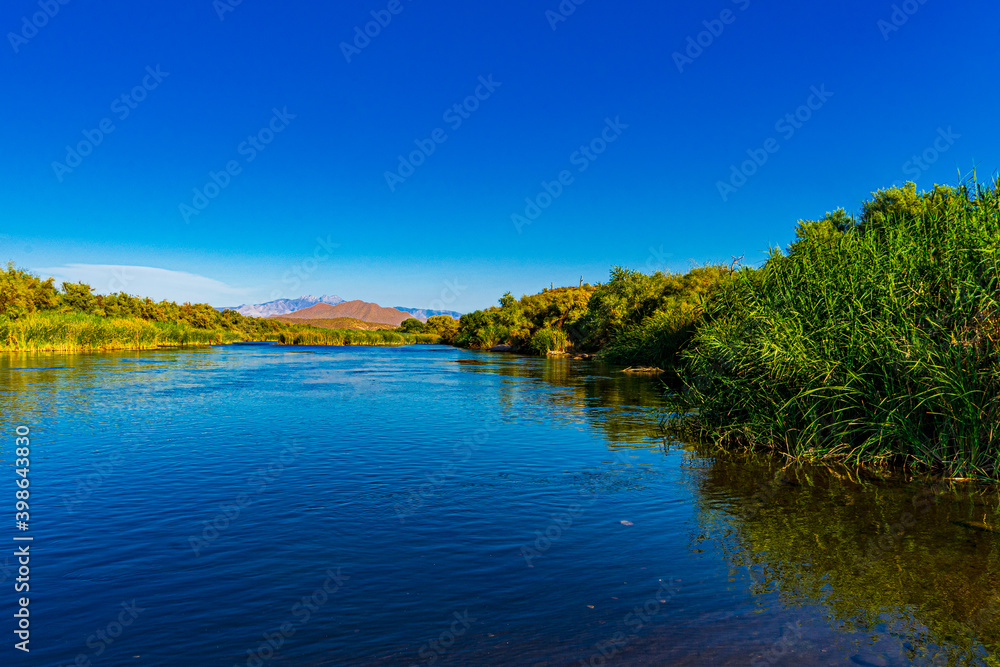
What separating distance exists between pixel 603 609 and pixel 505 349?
90.4 meters

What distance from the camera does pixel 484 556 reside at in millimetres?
8516

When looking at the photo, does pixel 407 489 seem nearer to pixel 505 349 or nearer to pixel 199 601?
pixel 199 601

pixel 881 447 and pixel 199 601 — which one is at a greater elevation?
pixel 881 447

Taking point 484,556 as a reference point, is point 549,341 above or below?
above

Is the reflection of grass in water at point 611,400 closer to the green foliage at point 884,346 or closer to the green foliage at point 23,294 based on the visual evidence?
the green foliage at point 884,346

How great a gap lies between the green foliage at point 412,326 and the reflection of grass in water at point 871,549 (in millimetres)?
156419

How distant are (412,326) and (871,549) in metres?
166

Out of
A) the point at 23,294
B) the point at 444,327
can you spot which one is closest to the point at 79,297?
the point at 23,294

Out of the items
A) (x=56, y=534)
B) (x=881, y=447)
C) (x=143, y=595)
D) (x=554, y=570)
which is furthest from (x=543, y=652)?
(x=881, y=447)

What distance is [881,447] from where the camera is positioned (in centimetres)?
1243

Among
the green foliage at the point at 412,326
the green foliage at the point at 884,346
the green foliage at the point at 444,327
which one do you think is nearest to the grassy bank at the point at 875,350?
the green foliage at the point at 884,346

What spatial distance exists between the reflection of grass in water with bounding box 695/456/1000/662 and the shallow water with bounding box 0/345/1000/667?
4 cm

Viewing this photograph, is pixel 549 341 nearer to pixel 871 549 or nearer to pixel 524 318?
pixel 524 318

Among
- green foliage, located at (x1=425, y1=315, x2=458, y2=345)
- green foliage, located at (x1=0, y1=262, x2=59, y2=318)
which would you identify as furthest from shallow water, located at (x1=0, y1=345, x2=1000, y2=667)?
green foliage, located at (x1=425, y1=315, x2=458, y2=345)
